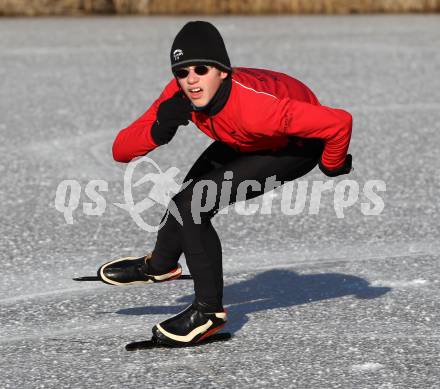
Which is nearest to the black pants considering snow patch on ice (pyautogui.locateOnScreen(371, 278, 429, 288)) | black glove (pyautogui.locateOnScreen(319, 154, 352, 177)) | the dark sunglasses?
black glove (pyautogui.locateOnScreen(319, 154, 352, 177))

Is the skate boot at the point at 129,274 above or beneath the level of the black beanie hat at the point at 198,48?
beneath

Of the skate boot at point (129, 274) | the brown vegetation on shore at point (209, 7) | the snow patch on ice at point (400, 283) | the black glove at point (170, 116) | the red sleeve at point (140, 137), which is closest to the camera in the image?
the black glove at point (170, 116)

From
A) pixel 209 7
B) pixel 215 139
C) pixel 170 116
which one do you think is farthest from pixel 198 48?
pixel 209 7

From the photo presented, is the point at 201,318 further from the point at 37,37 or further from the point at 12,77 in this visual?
the point at 37,37

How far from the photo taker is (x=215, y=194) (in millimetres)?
5129

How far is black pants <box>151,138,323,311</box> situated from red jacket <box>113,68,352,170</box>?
0.23ft

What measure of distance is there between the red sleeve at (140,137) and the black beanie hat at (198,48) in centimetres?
31

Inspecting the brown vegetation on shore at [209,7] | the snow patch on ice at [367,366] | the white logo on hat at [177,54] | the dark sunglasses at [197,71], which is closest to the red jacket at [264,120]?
the dark sunglasses at [197,71]

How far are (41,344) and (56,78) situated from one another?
757 cm

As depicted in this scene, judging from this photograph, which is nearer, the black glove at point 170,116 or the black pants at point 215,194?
the black glove at point 170,116

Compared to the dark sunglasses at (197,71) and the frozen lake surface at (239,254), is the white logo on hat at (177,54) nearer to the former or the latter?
the dark sunglasses at (197,71)

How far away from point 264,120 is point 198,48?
1.37 feet

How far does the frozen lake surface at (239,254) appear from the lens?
16.6 feet

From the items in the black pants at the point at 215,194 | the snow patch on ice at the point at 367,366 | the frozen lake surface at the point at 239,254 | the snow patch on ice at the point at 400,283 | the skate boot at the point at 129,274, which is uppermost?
the black pants at the point at 215,194
